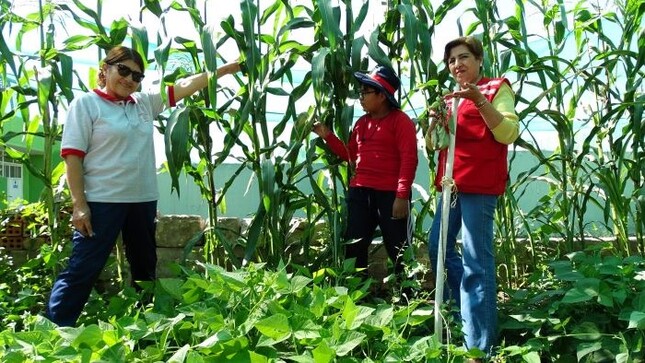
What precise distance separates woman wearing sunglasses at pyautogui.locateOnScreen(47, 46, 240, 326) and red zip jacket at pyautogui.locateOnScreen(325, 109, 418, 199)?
29.3 inches

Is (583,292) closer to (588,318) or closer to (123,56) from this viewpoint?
(588,318)

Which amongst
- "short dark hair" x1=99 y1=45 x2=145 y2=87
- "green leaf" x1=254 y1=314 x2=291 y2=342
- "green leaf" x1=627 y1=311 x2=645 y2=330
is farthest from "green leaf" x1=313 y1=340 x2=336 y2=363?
"short dark hair" x1=99 y1=45 x2=145 y2=87

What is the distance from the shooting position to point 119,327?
5.81 ft

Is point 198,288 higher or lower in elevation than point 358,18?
lower

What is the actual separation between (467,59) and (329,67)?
67cm

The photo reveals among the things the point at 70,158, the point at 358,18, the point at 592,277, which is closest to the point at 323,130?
the point at 358,18

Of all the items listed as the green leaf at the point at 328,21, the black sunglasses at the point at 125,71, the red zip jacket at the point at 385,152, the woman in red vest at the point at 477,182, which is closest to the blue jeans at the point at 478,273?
the woman in red vest at the point at 477,182

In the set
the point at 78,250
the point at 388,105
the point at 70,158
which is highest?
the point at 388,105

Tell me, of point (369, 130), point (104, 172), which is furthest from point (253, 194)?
point (104, 172)

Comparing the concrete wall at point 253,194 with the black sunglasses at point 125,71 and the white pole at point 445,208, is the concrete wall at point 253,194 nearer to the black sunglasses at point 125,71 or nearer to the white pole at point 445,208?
the black sunglasses at point 125,71

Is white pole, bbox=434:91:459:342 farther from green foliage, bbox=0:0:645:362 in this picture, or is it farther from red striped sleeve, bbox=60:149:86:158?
red striped sleeve, bbox=60:149:86:158

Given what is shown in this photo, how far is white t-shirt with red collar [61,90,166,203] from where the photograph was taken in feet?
7.31

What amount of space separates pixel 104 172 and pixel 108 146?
0.09 meters

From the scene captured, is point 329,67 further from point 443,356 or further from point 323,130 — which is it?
point 443,356
